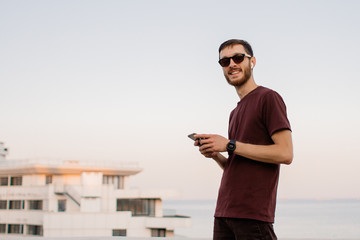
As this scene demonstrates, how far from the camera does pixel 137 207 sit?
3403cm

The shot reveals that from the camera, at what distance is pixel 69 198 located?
111 feet

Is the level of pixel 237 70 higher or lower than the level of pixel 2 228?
higher

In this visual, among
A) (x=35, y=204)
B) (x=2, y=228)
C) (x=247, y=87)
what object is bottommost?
(x=2, y=228)

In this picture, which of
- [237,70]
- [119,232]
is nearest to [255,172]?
[237,70]

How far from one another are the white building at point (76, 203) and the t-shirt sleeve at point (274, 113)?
2910 centimetres

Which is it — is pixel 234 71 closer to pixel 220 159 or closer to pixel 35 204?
pixel 220 159

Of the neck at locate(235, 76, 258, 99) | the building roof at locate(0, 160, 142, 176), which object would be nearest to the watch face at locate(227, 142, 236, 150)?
the neck at locate(235, 76, 258, 99)

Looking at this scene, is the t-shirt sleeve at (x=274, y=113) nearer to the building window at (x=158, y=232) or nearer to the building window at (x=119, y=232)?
the building window at (x=119, y=232)

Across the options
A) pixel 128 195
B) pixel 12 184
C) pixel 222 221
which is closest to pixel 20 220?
pixel 12 184

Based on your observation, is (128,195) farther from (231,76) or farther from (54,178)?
(231,76)

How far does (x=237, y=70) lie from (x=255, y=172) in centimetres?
52

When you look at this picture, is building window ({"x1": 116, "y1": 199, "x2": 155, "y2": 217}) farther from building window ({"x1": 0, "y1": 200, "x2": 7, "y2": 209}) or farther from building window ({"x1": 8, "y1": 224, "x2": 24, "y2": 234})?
building window ({"x1": 0, "y1": 200, "x2": 7, "y2": 209})

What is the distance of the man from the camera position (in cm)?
186

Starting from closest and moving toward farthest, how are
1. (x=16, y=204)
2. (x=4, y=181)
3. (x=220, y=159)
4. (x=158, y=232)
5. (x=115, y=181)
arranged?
(x=220, y=159)
(x=158, y=232)
(x=16, y=204)
(x=115, y=181)
(x=4, y=181)
